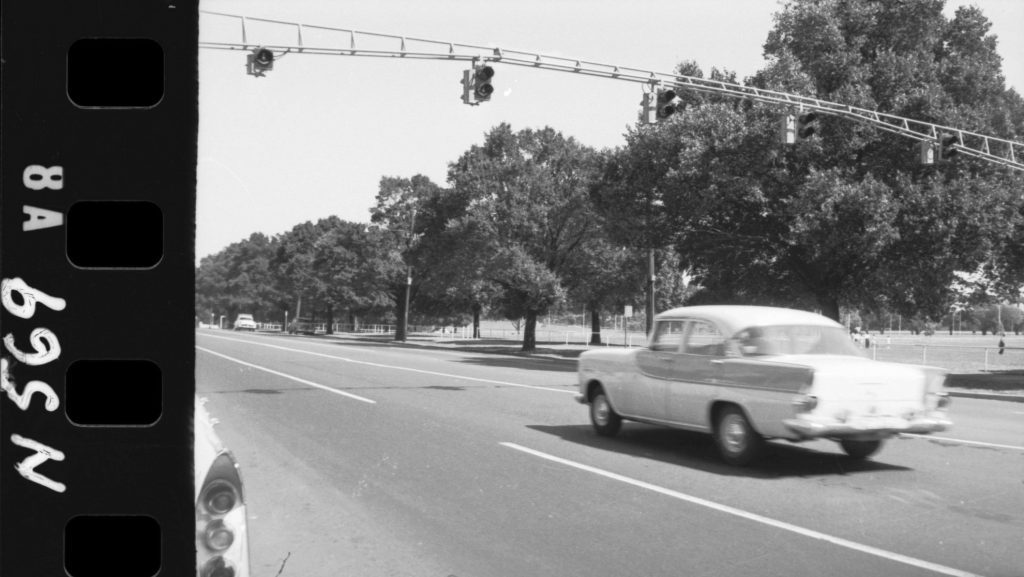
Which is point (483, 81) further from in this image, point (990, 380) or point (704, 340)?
point (990, 380)

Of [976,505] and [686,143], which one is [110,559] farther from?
[686,143]

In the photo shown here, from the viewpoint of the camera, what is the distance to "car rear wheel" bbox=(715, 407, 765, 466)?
361 inches

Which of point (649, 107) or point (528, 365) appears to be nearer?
point (649, 107)

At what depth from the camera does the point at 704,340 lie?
9.91 m

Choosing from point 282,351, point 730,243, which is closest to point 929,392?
point 730,243

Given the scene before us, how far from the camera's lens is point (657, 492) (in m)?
8.07

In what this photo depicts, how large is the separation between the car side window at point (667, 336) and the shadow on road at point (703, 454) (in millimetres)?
1218

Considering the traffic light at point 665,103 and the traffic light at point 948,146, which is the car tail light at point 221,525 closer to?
the traffic light at point 665,103

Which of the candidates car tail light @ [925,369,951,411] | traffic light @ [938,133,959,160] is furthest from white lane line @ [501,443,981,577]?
traffic light @ [938,133,959,160]

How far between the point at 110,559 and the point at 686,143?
27.2 metres

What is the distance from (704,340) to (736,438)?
1150mm

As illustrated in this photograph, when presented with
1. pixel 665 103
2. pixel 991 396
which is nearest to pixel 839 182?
pixel 991 396

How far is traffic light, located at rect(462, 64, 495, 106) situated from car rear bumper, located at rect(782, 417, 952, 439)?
30.7 ft

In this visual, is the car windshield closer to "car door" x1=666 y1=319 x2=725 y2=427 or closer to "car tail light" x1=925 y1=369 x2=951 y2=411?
"car door" x1=666 y1=319 x2=725 y2=427
